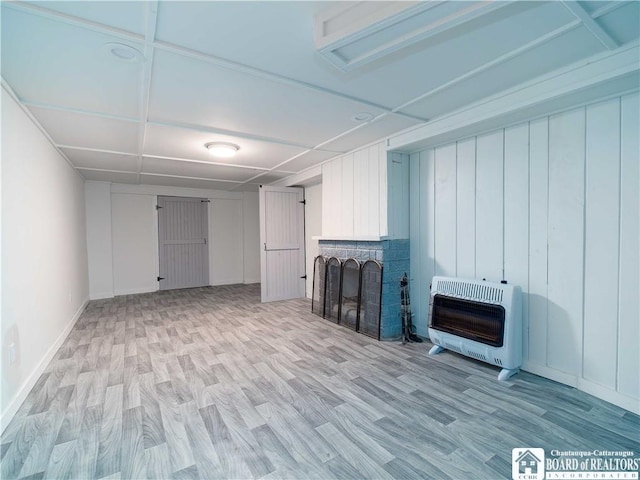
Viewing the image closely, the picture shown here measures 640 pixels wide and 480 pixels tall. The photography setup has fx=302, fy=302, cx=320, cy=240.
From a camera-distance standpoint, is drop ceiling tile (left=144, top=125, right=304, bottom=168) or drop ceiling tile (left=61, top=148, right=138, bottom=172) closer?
drop ceiling tile (left=144, top=125, right=304, bottom=168)

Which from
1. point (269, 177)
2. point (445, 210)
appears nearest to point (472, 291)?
point (445, 210)

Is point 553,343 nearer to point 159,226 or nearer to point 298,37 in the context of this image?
point 298,37

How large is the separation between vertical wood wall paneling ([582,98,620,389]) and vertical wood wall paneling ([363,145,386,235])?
6.19 feet

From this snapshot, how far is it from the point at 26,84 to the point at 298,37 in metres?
1.99

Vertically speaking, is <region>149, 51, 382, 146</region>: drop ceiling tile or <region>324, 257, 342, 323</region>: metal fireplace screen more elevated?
<region>149, 51, 382, 146</region>: drop ceiling tile

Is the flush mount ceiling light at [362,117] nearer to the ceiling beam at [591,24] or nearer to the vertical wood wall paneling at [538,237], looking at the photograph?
the vertical wood wall paneling at [538,237]

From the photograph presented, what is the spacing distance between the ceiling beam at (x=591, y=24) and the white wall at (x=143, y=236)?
6.80m

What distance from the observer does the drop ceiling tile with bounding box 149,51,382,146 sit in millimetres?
2033

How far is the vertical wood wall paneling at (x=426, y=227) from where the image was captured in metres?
3.41

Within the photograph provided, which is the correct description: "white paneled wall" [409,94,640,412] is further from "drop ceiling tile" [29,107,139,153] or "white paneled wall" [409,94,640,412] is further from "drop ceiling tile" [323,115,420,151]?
"drop ceiling tile" [29,107,139,153]

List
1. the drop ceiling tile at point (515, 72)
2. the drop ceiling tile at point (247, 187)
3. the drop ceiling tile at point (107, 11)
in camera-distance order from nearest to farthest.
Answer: the drop ceiling tile at point (107, 11) < the drop ceiling tile at point (515, 72) < the drop ceiling tile at point (247, 187)

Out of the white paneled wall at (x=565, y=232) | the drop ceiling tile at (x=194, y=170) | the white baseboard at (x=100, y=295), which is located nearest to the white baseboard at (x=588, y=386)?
the white paneled wall at (x=565, y=232)

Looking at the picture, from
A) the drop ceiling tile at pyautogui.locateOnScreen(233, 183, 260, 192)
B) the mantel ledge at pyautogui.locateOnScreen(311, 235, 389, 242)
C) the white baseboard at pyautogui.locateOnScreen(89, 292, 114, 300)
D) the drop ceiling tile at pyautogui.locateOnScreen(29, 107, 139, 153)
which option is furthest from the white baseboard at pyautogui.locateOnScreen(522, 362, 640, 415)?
the white baseboard at pyautogui.locateOnScreen(89, 292, 114, 300)

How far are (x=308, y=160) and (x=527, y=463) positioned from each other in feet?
12.7
